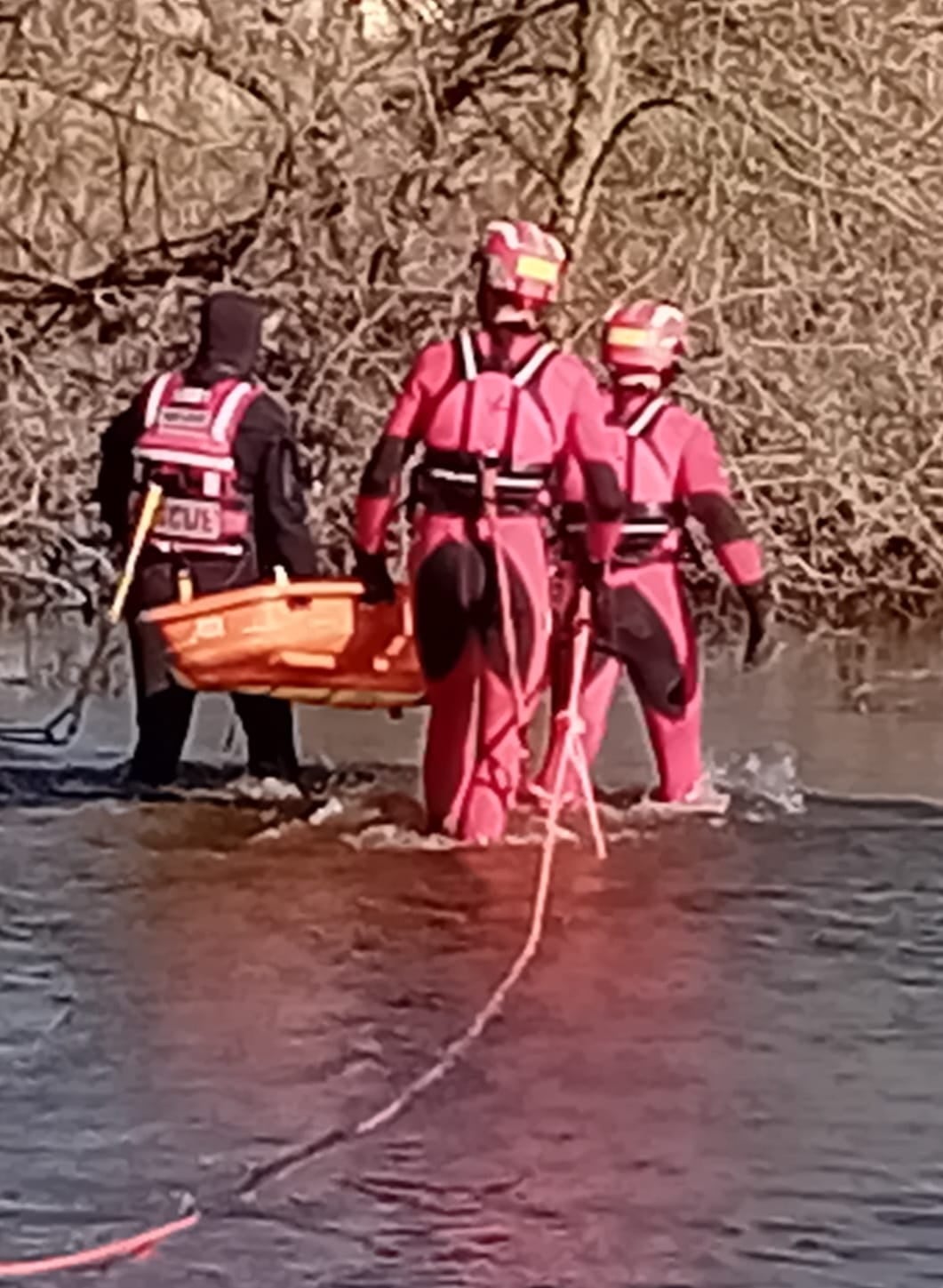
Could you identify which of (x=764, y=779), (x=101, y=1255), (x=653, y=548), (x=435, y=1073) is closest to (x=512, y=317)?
(x=653, y=548)

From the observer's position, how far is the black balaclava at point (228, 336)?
3.63 feet

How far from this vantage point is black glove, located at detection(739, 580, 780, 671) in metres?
1.10

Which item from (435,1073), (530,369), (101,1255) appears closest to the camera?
(101,1255)

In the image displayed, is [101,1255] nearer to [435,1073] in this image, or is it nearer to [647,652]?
[435,1073]

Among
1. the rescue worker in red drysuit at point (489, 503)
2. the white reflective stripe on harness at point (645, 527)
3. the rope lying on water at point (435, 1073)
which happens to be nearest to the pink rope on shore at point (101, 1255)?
the rope lying on water at point (435, 1073)

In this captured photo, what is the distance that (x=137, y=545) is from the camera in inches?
42.9

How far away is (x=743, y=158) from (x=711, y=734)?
1.09 feet

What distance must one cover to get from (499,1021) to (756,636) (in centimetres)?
36

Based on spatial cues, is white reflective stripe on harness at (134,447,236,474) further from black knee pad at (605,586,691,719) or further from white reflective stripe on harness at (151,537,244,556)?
black knee pad at (605,586,691,719)

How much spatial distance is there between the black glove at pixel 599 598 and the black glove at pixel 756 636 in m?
0.09

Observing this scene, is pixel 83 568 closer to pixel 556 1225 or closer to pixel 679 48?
pixel 679 48

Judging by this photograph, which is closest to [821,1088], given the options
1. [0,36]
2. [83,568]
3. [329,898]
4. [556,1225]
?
[556,1225]

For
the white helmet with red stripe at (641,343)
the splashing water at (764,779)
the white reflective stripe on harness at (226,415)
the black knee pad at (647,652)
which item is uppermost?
the white helmet with red stripe at (641,343)

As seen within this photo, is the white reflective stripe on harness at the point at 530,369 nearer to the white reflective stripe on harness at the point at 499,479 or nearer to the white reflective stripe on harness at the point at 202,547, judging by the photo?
the white reflective stripe on harness at the point at 499,479
